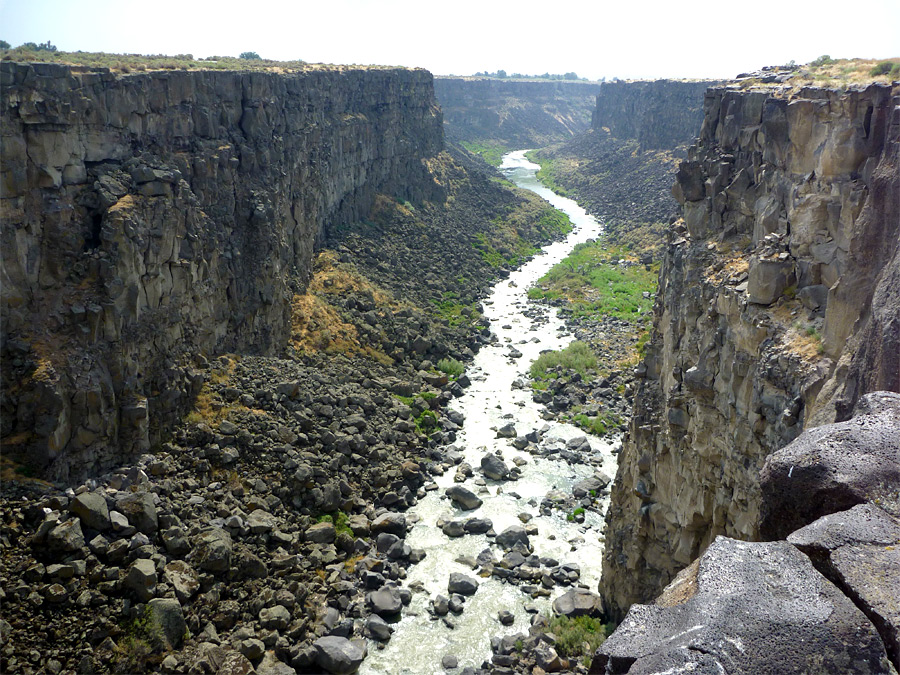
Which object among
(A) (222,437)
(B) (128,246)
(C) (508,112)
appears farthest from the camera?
(C) (508,112)

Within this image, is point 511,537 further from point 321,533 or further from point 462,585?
point 321,533

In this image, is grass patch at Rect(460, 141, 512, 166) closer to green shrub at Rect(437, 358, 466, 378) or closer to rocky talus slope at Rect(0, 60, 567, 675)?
rocky talus slope at Rect(0, 60, 567, 675)

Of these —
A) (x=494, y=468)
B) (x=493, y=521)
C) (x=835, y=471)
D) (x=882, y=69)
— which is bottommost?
(x=493, y=521)

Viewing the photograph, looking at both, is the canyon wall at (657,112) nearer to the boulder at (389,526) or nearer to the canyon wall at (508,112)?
the canyon wall at (508,112)

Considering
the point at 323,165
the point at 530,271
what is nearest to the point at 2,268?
the point at 323,165

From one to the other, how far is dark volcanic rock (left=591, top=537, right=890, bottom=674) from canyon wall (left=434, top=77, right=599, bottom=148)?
420 feet

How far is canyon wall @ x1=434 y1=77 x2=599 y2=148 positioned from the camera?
456 ft

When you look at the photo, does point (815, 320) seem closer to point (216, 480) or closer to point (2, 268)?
point (216, 480)

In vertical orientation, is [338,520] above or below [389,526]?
above

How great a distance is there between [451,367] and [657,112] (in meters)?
72.4

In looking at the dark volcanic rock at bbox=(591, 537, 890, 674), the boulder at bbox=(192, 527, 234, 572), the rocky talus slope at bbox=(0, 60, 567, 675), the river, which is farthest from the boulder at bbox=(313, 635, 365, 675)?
the dark volcanic rock at bbox=(591, 537, 890, 674)

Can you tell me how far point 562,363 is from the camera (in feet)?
142

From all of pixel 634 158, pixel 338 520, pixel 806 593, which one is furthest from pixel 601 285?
pixel 806 593

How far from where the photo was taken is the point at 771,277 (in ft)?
54.7
